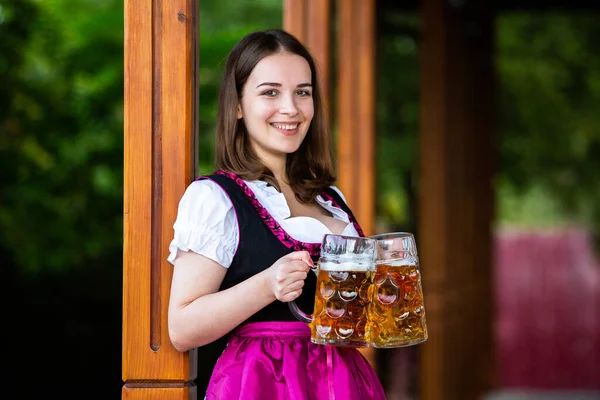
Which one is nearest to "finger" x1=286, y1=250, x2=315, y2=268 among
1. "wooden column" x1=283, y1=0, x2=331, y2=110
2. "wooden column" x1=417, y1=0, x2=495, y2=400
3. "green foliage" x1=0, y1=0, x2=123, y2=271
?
"wooden column" x1=283, y1=0, x2=331, y2=110

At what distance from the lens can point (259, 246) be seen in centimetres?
199

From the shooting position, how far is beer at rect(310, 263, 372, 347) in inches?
72.4

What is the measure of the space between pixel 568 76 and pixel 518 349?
10.5 ft

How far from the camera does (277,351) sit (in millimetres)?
1996

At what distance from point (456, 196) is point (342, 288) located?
5.61 meters

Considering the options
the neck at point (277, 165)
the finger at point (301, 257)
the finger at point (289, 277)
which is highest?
the neck at point (277, 165)

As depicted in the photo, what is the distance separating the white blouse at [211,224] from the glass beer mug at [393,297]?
24cm

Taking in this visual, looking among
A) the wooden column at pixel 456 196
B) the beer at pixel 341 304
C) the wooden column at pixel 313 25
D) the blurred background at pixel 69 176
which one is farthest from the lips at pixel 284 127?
the wooden column at pixel 456 196

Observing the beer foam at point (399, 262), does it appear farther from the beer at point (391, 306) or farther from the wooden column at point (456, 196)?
the wooden column at point (456, 196)

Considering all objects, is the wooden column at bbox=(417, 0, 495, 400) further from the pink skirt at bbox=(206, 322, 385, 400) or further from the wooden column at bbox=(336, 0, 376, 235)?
the pink skirt at bbox=(206, 322, 385, 400)

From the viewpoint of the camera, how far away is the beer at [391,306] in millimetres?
1862

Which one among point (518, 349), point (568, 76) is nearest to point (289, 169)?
point (568, 76)

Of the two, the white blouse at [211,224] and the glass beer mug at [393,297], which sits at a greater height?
the white blouse at [211,224]

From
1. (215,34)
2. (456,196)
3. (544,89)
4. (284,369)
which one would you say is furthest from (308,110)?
(544,89)
